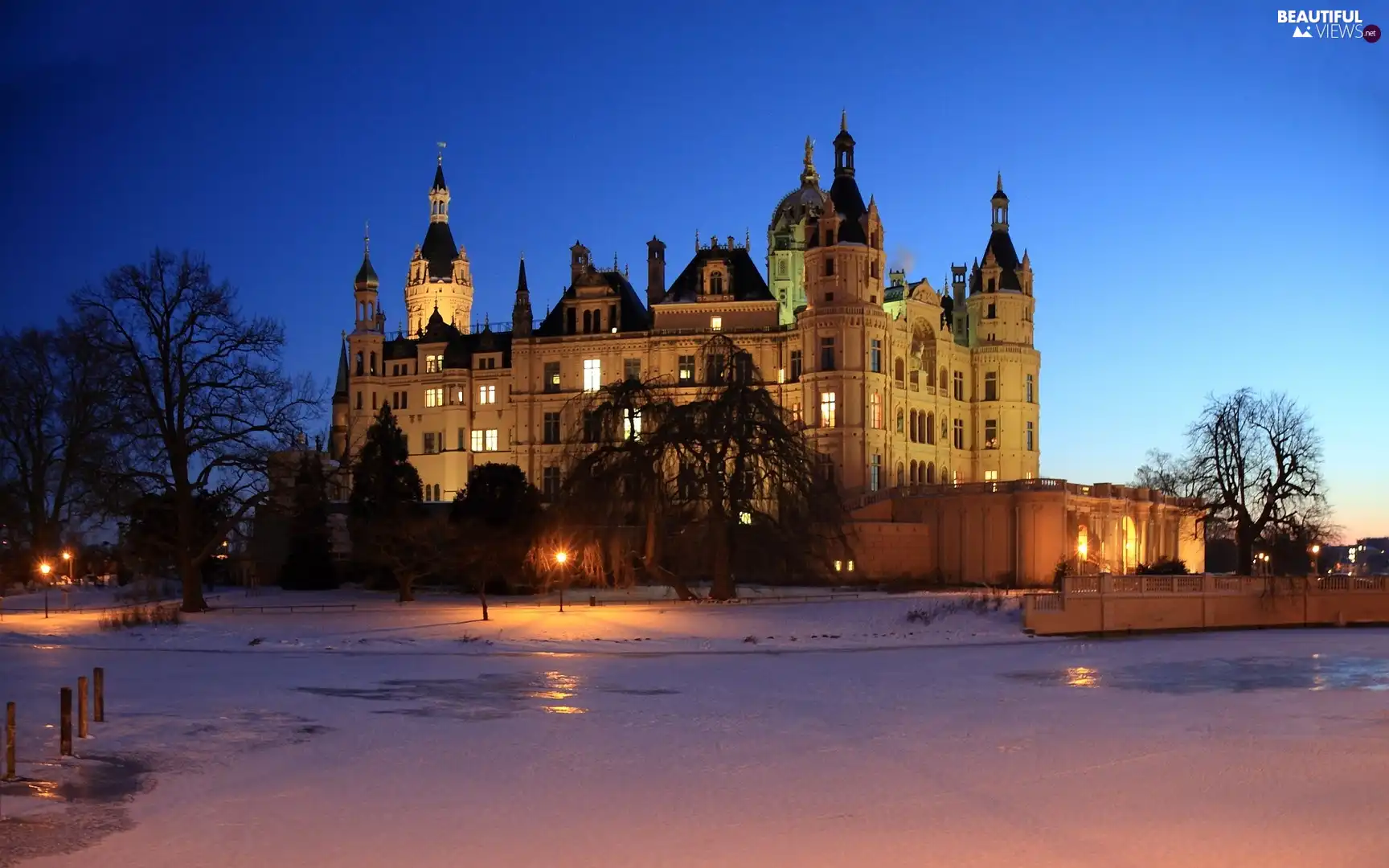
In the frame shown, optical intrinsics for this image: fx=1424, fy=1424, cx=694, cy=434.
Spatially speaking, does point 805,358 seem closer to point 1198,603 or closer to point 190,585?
point 1198,603

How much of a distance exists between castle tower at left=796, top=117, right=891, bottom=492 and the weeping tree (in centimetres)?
2344

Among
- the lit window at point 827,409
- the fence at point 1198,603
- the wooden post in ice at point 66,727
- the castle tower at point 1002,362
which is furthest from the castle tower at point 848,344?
the wooden post in ice at point 66,727

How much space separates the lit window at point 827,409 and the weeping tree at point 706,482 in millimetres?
24085

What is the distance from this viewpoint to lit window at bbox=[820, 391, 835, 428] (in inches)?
2953

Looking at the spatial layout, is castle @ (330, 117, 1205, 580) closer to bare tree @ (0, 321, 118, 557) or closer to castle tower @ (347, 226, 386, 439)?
castle tower @ (347, 226, 386, 439)

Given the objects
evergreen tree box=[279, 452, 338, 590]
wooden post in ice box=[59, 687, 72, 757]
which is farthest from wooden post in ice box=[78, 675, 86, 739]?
evergreen tree box=[279, 452, 338, 590]

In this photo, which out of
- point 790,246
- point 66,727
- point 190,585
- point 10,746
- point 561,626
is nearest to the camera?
point 10,746

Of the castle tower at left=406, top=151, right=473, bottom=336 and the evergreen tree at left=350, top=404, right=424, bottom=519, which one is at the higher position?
the castle tower at left=406, top=151, right=473, bottom=336

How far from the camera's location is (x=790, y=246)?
89688mm

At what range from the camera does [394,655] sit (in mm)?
35594

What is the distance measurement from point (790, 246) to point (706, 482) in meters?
43.9

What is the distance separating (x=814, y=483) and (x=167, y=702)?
28.3 metres

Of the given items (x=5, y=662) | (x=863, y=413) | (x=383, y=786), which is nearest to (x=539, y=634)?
(x=5, y=662)

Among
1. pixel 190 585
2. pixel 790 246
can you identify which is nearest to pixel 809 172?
pixel 790 246
